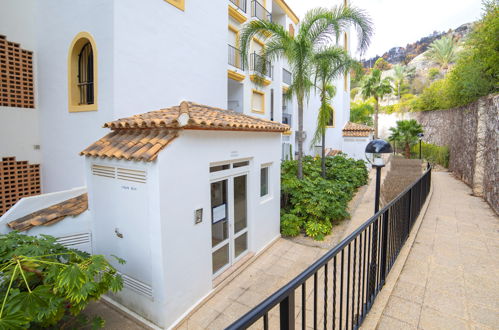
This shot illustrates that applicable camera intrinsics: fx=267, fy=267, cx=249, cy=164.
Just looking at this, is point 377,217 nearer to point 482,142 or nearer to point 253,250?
point 253,250

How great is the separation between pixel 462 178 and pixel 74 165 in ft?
60.1

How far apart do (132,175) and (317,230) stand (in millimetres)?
5880

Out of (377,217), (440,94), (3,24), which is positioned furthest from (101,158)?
(440,94)

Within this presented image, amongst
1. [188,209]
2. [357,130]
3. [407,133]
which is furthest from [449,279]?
[407,133]

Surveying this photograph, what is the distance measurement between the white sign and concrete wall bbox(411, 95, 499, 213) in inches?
346

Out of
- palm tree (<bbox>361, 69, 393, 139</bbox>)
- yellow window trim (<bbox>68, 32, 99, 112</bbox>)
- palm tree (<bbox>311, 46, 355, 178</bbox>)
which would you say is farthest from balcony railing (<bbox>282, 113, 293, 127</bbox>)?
palm tree (<bbox>361, 69, 393, 139</bbox>)

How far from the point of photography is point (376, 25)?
8922 millimetres

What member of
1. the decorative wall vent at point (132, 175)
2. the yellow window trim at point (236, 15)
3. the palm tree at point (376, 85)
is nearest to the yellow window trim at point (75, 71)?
the decorative wall vent at point (132, 175)

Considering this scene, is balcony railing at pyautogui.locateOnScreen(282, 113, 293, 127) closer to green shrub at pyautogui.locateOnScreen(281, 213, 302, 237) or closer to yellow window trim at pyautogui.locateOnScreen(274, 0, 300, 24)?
yellow window trim at pyautogui.locateOnScreen(274, 0, 300, 24)

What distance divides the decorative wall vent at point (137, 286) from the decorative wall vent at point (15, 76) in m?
5.75

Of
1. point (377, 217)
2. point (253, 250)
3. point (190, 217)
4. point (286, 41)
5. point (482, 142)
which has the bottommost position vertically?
point (253, 250)

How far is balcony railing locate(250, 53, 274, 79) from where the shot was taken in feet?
33.1

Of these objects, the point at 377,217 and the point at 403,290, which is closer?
the point at 377,217

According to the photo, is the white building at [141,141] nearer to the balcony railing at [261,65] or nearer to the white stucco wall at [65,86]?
the white stucco wall at [65,86]
